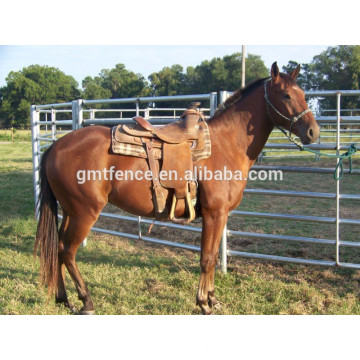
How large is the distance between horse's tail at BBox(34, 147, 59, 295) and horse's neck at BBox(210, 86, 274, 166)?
1.62m

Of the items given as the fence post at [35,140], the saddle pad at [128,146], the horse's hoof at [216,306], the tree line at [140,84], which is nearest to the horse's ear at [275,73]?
the saddle pad at [128,146]

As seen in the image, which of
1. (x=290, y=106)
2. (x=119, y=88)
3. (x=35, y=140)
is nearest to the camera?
(x=290, y=106)

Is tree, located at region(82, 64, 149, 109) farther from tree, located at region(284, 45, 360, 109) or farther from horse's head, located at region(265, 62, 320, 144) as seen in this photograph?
horse's head, located at region(265, 62, 320, 144)

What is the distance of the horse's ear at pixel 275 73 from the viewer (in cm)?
288

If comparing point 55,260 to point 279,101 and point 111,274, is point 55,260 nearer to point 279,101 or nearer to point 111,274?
point 111,274

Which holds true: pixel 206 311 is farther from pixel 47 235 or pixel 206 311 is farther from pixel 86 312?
pixel 47 235

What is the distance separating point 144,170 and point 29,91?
36.9 meters

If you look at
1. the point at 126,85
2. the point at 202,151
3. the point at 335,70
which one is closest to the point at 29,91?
the point at 126,85

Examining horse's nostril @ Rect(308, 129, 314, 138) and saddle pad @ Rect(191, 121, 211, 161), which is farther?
saddle pad @ Rect(191, 121, 211, 161)

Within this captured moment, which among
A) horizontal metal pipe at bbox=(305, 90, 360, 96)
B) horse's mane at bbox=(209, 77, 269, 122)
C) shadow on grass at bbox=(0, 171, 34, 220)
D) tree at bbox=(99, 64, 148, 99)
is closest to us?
horse's mane at bbox=(209, 77, 269, 122)

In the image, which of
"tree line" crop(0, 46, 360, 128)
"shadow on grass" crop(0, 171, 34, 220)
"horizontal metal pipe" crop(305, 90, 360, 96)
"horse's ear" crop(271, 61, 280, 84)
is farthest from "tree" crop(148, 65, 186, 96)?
"horse's ear" crop(271, 61, 280, 84)

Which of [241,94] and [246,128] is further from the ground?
[241,94]

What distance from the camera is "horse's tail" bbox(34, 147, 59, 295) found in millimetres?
3111

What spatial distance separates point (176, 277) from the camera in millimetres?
3885
